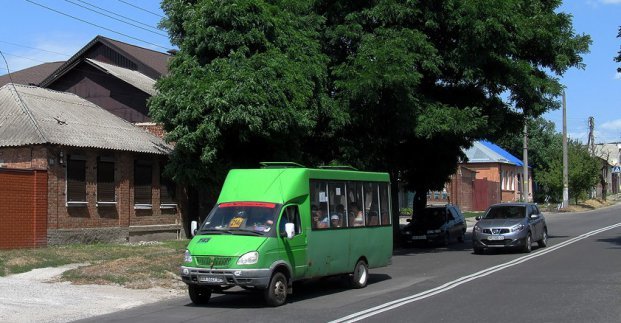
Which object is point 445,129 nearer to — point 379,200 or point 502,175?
point 379,200

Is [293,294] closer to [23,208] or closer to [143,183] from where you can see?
[23,208]

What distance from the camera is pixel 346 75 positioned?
861 inches

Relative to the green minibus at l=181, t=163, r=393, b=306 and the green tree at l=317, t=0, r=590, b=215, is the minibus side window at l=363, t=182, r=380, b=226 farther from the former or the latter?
the green tree at l=317, t=0, r=590, b=215

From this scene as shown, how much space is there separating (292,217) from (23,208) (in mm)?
11032

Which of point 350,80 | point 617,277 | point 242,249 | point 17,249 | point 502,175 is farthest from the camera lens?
point 502,175

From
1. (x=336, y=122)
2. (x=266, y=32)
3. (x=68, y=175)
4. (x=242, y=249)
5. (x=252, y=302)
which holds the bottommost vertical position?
(x=252, y=302)

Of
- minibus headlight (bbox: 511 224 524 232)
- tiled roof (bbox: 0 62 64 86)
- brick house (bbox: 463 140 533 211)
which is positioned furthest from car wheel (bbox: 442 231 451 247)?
brick house (bbox: 463 140 533 211)

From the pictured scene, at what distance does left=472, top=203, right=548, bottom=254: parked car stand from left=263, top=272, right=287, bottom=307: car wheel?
1103 cm

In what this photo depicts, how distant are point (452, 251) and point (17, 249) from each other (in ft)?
45.9

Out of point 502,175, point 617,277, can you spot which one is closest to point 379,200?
point 617,277

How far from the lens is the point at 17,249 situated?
19969 millimetres

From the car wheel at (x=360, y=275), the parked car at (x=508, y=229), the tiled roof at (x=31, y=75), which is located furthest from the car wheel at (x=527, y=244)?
the tiled roof at (x=31, y=75)

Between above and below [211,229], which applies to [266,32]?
above

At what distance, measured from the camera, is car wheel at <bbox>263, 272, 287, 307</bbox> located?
12.0 meters
